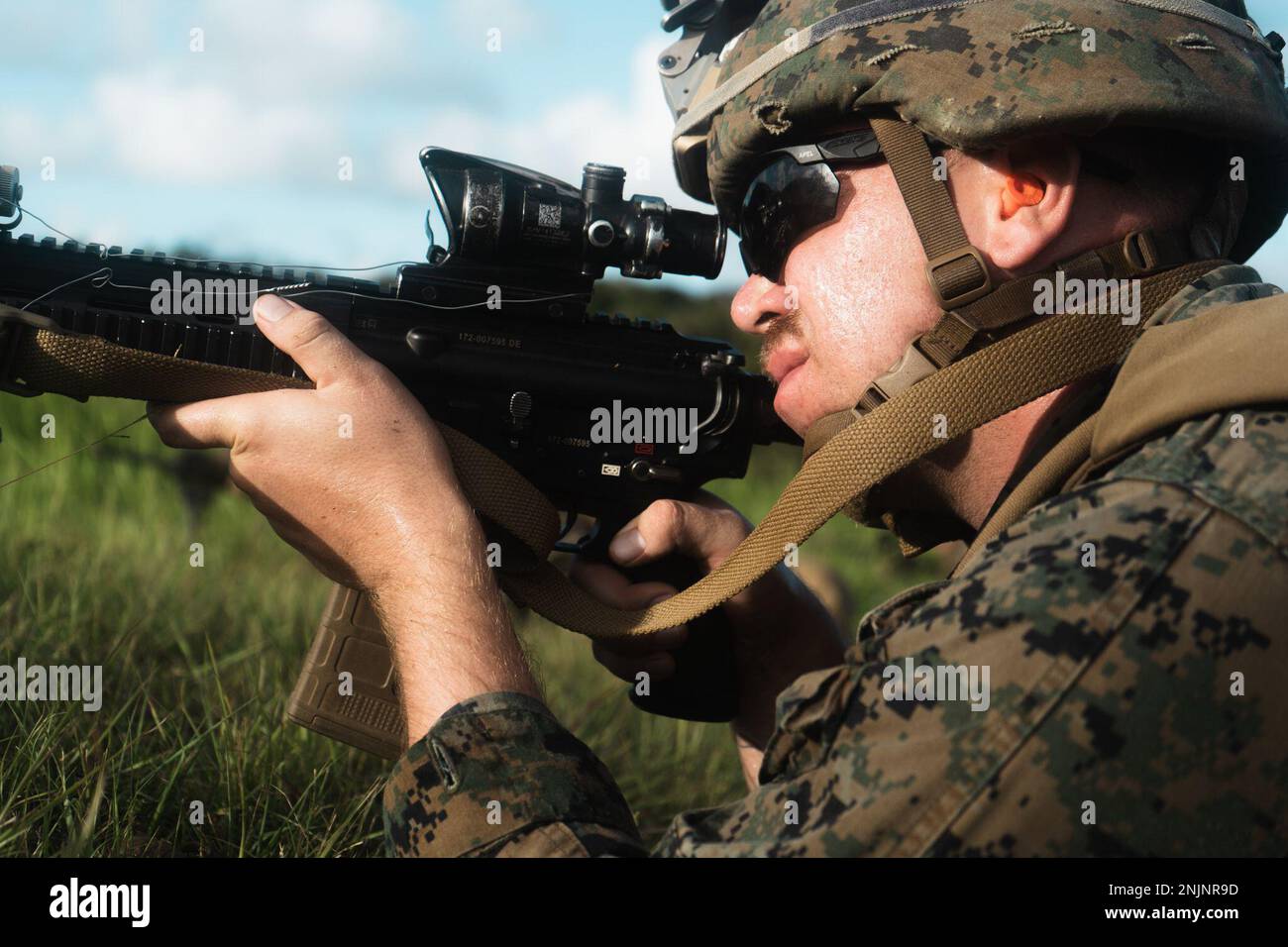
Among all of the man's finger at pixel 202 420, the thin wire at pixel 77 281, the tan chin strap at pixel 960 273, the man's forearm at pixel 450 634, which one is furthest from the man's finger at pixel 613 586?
the thin wire at pixel 77 281

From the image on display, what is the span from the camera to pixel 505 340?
333 centimetres

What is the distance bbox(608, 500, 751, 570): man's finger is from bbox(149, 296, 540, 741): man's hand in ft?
2.28

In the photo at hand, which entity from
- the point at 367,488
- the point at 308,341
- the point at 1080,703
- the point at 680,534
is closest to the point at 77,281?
the point at 308,341

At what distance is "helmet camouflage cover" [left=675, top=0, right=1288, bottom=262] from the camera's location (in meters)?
2.62

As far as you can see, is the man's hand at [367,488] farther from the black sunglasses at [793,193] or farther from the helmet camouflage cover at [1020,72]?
the helmet camouflage cover at [1020,72]

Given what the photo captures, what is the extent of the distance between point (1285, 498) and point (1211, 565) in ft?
0.53

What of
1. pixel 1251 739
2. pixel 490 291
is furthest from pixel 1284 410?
pixel 490 291

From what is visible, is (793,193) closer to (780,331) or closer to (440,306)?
(780,331)

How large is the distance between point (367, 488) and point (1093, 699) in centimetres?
163

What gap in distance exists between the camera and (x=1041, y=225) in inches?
105

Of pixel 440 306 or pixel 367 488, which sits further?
pixel 440 306

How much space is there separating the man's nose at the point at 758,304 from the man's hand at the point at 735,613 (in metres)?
0.61

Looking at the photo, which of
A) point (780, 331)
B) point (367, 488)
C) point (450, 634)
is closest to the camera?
point (450, 634)

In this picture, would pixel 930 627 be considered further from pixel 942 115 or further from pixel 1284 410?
pixel 942 115
